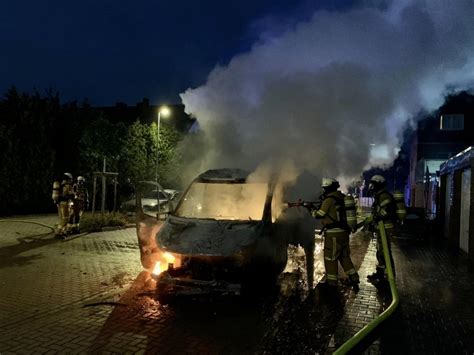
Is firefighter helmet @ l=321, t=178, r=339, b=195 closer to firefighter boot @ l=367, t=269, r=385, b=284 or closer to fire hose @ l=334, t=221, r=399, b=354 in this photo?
fire hose @ l=334, t=221, r=399, b=354

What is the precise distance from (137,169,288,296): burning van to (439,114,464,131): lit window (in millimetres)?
29365

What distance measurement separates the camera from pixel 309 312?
5.73 metres

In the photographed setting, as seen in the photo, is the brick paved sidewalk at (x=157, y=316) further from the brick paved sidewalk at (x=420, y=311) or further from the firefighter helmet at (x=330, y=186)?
the firefighter helmet at (x=330, y=186)

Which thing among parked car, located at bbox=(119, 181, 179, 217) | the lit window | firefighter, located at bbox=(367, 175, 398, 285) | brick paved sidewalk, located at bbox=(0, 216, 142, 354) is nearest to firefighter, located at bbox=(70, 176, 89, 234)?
brick paved sidewalk, located at bbox=(0, 216, 142, 354)

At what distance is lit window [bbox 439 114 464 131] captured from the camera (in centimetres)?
3178

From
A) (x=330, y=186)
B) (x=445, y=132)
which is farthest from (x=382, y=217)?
(x=445, y=132)

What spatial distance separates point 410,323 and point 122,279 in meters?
4.67

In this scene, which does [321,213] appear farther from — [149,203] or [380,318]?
[149,203]

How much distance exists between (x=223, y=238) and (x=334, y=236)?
2080 millimetres

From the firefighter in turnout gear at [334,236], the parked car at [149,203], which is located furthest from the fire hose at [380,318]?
the parked car at [149,203]

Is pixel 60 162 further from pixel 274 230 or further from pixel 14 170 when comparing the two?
pixel 274 230

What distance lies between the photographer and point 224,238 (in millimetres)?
6102

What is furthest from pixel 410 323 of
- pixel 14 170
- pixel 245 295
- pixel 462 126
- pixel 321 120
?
pixel 462 126

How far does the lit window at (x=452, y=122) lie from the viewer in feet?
104
